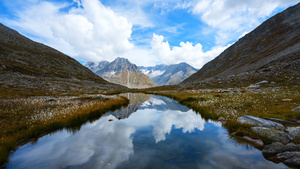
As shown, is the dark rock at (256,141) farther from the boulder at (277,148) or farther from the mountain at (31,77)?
the mountain at (31,77)

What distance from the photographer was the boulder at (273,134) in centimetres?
721

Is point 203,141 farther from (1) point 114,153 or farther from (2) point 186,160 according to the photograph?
(1) point 114,153

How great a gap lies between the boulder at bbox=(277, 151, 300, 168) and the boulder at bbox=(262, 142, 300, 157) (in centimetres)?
48

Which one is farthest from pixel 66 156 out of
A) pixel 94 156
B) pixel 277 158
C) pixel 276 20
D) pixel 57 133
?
pixel 276 20

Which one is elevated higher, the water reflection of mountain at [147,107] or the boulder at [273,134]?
the boulder at [273,134]

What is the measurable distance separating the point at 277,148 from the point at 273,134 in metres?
1.40

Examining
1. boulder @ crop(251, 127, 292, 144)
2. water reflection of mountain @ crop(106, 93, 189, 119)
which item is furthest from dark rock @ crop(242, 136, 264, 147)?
water reflection of mountain @ crop(106, 93, 189, 119)

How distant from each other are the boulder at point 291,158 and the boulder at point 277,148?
481mm

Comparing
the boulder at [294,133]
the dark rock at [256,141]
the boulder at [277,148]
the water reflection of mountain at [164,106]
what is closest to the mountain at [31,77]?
the water reflection of mountain at [164,106]

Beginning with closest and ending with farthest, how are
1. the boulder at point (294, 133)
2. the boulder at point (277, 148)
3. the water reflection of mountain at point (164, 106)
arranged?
the boulder at point (277, 148) → the boulder at point (294, 133) → the water reflection of mountain at point (164, 106)

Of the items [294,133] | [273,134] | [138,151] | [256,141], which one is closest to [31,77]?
[138,151]

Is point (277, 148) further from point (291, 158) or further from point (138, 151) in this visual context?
point (138, 151)

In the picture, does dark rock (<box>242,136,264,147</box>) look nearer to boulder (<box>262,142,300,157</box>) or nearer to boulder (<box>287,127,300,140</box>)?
boulder (<box>262,142,300,157</box>)

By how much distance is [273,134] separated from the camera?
772cm
